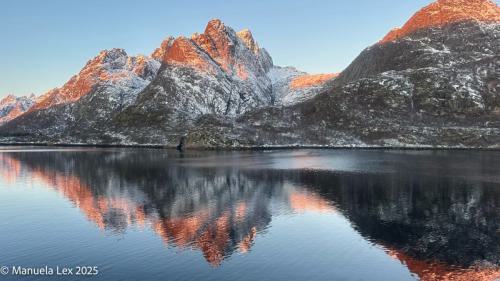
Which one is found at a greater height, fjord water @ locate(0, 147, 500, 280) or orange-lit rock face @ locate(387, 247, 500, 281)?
fjord water @ locate(0, 147, 500, 280)

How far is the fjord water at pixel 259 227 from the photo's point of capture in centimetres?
5294

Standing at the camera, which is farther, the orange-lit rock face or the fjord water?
the fjord water

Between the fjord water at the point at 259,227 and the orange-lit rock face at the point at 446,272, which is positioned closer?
the orange-lit rock face at the point at 446,272

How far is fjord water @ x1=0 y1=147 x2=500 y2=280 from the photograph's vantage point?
2084 inches

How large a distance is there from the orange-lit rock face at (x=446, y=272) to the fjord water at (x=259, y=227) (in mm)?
119

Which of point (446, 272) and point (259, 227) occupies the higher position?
point (259, 227)

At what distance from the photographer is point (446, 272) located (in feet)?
168

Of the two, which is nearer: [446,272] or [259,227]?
[446,272]

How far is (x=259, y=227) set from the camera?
72.5 metres

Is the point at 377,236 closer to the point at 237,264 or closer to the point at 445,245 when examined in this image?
the point at 445,245

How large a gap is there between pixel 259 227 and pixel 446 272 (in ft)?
98.6

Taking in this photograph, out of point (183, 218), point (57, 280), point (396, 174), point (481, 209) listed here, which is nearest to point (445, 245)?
point (481, 209)

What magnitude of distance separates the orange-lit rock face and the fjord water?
0.12 m

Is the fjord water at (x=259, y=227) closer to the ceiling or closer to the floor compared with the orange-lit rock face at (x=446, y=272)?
closer to the ceiling
